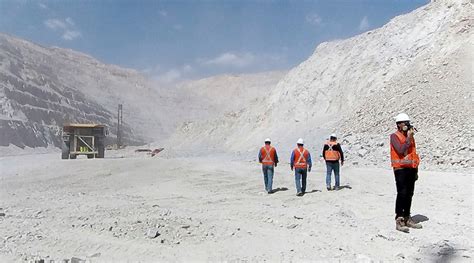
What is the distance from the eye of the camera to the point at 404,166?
651 centimetres

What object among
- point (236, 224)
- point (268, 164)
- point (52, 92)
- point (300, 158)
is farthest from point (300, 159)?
point (52, 92)

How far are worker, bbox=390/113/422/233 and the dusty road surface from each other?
0.71 ft

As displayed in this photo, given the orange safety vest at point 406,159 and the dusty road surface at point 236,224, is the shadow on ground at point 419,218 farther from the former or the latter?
the orange safety vest at point 406,159

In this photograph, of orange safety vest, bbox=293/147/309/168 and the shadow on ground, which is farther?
orange safety vest, bbox=293/147/309/168

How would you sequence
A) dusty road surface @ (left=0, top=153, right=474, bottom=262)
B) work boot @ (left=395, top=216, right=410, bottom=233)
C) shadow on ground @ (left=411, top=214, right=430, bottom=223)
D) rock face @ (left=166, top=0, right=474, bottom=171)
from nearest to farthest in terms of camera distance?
dusty road surface @ (left=0, top=153, right=474, bottom=262)
work boot @ (left=395, top=216, right=410, bottom=233)
shadow on ground @ (left=411, top=214, right=430, bottom=223)
rock face @ (left=166, top=0, right=474, bottom=171)

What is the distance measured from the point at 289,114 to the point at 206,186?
65.6 ft

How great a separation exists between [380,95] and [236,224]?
63.8ft

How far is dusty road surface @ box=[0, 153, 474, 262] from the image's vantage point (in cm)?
548

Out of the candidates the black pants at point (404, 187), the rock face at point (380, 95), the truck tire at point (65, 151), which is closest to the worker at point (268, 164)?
the black pants at point (404, 187)

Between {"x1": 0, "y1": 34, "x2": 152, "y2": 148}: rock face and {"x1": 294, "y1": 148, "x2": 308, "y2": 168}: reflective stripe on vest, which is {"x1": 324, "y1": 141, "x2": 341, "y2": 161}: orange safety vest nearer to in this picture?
{"x1": 294, "y1": 148, "x2": 308, "y2": 168}: reflective stripe on vest

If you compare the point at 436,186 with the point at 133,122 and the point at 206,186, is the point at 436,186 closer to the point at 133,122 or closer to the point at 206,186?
the point at 206,186

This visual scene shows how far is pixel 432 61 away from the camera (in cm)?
2431

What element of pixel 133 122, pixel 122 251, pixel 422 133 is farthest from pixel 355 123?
pixel 133 122

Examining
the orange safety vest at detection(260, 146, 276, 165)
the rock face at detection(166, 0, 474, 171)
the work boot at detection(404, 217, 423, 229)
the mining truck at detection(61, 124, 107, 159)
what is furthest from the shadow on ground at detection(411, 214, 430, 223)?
the mining truck at detection(61, 124, 107, 159)
